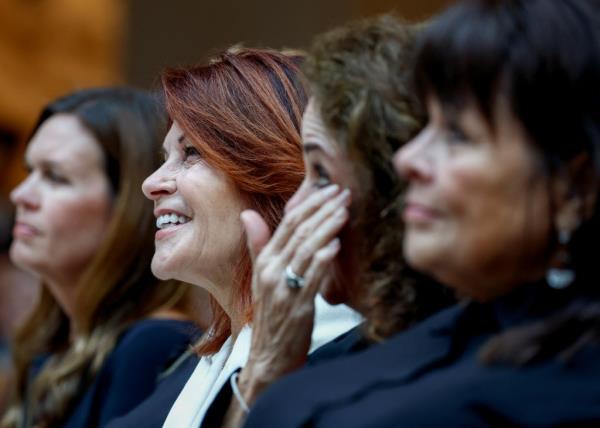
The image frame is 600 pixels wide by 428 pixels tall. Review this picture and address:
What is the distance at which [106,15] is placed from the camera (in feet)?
21.0

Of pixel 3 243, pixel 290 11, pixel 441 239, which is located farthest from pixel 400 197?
pixel 290 11

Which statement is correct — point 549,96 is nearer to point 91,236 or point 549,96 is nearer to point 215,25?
point 91,236

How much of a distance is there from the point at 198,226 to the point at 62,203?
1.15m

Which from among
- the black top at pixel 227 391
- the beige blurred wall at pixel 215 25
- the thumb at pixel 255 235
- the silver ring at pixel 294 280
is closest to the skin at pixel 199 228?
the black top at pixel 227 391

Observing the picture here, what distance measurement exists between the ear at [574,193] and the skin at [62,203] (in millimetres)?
2112

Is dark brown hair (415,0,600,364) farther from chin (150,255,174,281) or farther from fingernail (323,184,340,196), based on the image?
chin (150,255,174,281)

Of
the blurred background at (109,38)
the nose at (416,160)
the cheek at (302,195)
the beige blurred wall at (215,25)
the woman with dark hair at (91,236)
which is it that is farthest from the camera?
the blurred background at (109,38)

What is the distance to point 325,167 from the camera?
1.67 metres

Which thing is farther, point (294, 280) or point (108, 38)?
point (108, 38)

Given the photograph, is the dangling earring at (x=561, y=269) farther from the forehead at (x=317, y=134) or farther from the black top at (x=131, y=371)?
the black top at (x=131, y=371)

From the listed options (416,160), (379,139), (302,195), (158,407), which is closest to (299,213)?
(302,195)

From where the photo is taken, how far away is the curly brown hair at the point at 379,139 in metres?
1.59

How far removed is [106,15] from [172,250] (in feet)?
14.7

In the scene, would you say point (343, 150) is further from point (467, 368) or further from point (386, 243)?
point (467, 368)
